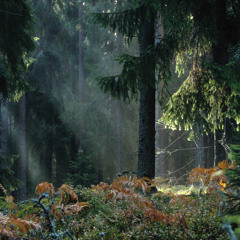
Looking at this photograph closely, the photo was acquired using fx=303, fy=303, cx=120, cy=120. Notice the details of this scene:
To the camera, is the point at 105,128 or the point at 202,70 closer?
the point at 202,70

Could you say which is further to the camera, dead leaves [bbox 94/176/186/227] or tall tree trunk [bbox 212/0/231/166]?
tall tree trunk [bbox 212/0/231/166]

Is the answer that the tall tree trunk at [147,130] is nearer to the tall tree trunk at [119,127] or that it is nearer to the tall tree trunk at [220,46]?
the tall tree trunk at [220,46]

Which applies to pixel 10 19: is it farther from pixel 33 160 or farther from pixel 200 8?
pixel 33 160

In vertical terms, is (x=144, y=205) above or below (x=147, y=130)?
below

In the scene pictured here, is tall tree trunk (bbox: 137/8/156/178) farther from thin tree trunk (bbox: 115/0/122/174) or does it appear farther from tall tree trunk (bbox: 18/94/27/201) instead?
tall tree trunk (bbox: 18/94/27/201)

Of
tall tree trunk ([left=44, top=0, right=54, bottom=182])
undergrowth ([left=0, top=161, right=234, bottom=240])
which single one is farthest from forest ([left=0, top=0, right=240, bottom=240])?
tall tree trunk ([left=44, top=0, right=54, bottom=182])

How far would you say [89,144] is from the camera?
24.1m

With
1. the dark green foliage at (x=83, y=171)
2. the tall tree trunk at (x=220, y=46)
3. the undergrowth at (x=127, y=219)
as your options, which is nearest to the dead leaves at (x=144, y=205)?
the undergrowth at (x=127, y=219)

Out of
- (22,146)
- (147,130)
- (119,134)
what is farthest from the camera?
(119,134)

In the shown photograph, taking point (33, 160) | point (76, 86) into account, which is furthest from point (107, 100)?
point (33, 160)

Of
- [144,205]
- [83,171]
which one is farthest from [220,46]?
[83,171]

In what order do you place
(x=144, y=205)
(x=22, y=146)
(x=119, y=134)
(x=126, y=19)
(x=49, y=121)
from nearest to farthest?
(x=144, y=205), (x=126, y=19), (x=22, y=146), (x=119, y=134), (x=49, y=121)

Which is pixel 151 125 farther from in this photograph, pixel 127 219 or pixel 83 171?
pixel 83 171

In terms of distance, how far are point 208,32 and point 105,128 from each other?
1734cm
